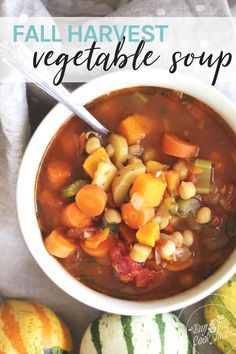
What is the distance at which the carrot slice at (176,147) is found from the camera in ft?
5.66

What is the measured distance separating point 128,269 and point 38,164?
39 cm

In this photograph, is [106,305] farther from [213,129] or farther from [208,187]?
[213,129]

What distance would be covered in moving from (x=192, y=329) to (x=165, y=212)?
48cm

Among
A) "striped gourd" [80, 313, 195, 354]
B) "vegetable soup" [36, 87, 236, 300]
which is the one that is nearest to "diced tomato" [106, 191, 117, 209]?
"vegetable soup" [36, 87, 236, 300]

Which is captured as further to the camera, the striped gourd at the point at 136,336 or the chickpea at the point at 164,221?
the striped gourd at the point at 136,336

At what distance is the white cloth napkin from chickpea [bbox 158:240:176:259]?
17.5 inches

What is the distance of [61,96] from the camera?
5.47 ft

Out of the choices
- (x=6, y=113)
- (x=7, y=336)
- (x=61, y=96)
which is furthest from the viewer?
(x=7, y=336)

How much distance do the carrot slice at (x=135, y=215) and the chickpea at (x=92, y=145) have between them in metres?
0.18

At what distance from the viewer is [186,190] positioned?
173 centimetres

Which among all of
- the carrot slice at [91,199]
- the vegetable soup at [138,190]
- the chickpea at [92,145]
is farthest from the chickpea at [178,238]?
the chickpea at [92,145]

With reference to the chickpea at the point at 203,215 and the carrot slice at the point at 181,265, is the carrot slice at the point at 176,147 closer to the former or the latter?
the chickpea at the point at 203,215

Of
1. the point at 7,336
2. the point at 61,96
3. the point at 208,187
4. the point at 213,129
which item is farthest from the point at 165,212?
the point at 7,336

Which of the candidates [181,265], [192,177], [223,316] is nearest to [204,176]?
[192,177]
